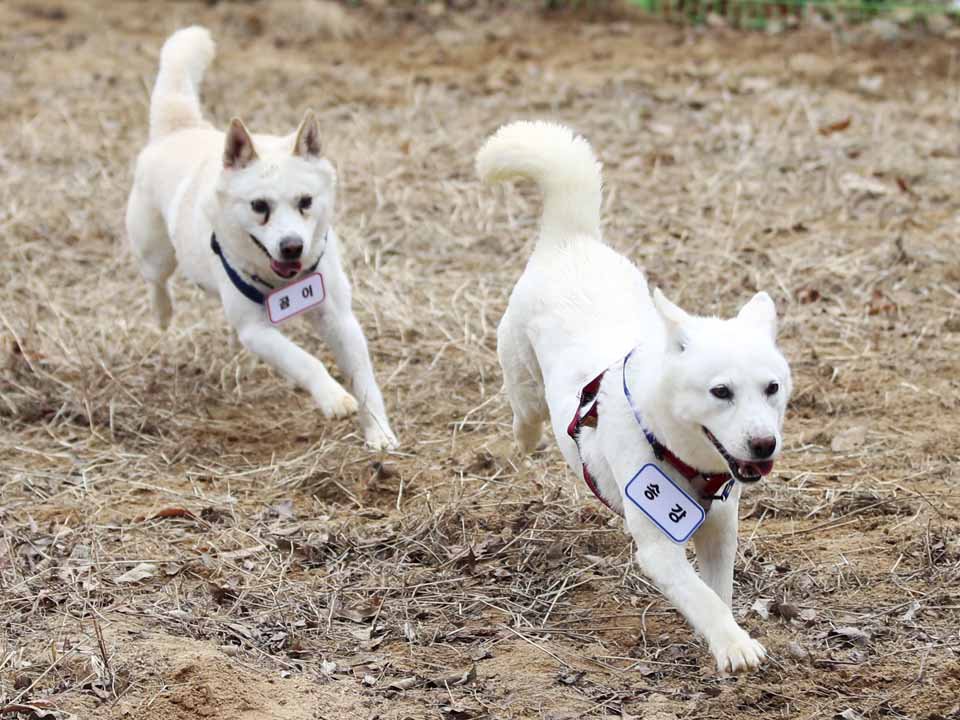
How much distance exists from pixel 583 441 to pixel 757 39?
7609 mm

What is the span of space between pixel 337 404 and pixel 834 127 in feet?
15.8

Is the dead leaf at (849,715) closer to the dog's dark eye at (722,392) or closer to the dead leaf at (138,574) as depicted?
the dog's dark eye at (722,392)

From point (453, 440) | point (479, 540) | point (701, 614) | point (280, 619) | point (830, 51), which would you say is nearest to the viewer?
point (701, 614)

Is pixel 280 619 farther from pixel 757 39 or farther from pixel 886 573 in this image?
pixel 757 39

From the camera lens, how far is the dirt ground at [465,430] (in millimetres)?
3779

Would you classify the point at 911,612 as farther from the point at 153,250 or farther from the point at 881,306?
the point at 153,250

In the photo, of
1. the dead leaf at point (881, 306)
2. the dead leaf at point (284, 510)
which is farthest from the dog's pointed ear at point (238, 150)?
the dead leaf at point (881, 306)

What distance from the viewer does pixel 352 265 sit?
23.8ft

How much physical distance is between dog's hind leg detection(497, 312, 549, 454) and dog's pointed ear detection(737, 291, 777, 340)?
0.98m

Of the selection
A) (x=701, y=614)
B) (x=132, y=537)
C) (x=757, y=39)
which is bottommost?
(x=132, y=537)

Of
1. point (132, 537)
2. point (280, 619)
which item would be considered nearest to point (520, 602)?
point (280, 619)

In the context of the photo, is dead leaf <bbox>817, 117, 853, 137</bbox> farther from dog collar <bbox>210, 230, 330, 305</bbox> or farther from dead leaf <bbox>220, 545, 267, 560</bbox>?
dead leaf <bbox>220, 545, 267, 560</bbox>

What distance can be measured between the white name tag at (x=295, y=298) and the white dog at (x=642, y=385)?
110cm

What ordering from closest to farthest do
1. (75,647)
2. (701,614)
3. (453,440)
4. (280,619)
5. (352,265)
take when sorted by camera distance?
(701,614)
(75,647)
(280,619)
(453,440)
(352,265)
